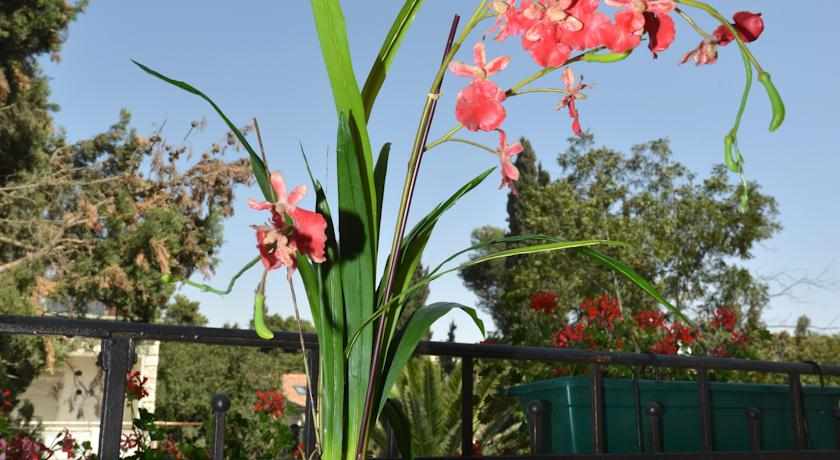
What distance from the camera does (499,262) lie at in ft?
78.6

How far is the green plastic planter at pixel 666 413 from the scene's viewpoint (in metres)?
1.89

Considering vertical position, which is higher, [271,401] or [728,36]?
[728,36]

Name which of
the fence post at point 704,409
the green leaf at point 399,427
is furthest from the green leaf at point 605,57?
the fence post at point 704,409

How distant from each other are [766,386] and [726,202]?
1330 cm

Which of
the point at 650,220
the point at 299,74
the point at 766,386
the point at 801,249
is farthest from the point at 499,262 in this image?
the point at 766,386

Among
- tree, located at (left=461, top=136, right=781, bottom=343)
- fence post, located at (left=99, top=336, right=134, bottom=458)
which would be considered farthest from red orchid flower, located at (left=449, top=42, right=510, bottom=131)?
tree, located at (left=461, top=136, right=781, bottom=343)

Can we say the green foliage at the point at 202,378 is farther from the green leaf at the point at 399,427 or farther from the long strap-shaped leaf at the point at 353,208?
the long strap-shaped leaf at the point at 353,208

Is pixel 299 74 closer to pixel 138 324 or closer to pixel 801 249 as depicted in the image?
pixel 138 324

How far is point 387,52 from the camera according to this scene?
91cm

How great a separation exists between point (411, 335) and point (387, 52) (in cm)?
34

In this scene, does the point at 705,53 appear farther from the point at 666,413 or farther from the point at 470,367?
the point at 666,413

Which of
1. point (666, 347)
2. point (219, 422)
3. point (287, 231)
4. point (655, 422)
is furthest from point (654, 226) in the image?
point (287, 231)

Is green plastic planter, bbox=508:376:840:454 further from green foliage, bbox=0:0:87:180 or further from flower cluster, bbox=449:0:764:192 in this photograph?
green foliage, bbox=0:0:87:180

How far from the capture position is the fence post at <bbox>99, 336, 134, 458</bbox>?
1.08 meters
